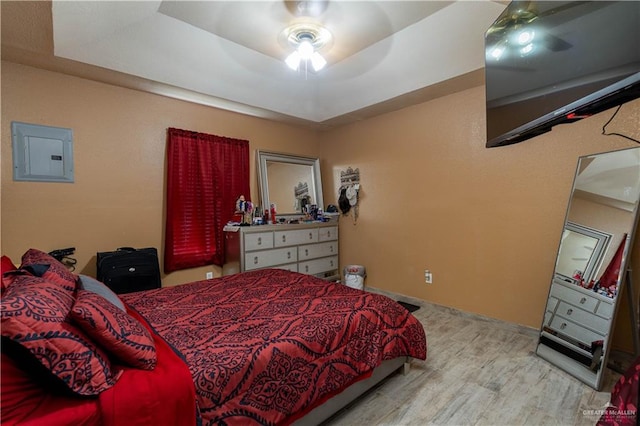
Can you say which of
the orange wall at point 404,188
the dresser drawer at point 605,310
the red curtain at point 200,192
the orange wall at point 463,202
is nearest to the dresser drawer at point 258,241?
the red curtain at point 200,192

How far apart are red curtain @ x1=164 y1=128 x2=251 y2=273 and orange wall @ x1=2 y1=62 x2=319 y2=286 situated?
12 cm

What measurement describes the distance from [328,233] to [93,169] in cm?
288

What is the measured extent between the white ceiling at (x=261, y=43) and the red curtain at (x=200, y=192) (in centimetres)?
56

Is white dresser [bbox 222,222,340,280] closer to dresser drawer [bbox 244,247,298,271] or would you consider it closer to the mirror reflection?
dresser drawer [bbox 244,247,298,271]

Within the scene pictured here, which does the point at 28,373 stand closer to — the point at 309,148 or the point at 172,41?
the point at 172,41

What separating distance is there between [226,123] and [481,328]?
3677mm

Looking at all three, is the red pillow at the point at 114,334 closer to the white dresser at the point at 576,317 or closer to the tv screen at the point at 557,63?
the tv screen at the point at 557,63

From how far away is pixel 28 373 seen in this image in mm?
933

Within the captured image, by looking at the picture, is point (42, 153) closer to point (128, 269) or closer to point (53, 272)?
point (128, 269)

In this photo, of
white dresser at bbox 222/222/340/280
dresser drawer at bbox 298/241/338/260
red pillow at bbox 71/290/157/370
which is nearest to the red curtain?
white dresser at bbox 222/222/340/280

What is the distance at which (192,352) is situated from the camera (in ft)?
4.29

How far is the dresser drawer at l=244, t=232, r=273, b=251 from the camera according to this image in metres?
3.48

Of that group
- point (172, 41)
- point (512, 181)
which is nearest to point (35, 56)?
point (172, 41)

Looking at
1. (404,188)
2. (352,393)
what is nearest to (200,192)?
(404,188)
